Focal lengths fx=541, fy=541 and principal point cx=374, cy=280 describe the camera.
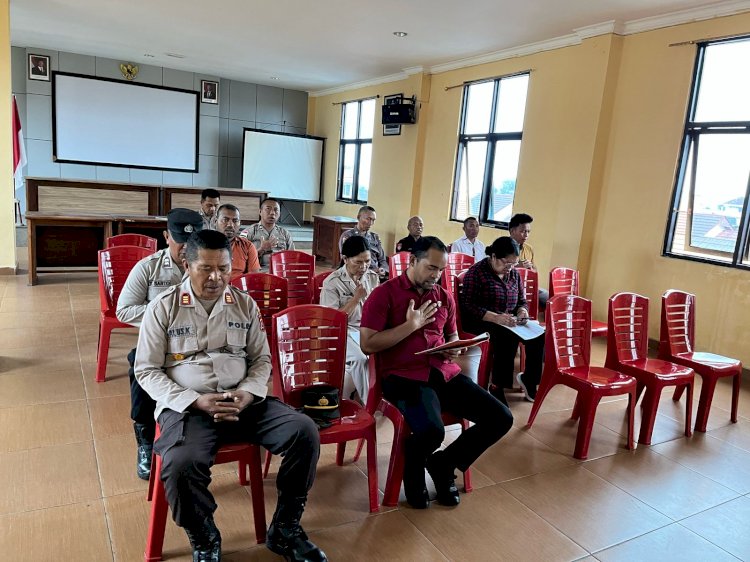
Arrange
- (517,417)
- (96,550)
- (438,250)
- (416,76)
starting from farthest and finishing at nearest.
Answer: (416,76), (517,417), (438,250), (96,550)

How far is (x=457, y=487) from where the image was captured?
269 cm

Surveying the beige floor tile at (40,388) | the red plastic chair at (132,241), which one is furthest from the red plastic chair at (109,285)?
the red plastic chair at (132,241)

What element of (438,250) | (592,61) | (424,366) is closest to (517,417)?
(424,366)

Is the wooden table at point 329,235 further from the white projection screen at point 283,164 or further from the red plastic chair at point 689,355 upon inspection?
the red plastic chair at point 689,355

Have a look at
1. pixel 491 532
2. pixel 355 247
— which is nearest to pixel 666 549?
pixel 491 532

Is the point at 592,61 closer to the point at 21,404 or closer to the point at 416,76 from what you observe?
the point at 416,76

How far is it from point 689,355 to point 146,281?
11.7ft

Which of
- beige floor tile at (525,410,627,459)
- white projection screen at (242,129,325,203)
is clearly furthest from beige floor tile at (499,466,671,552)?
white projection screen at (242,129,325,203)

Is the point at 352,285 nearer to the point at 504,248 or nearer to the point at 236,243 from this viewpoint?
the point at 504,248

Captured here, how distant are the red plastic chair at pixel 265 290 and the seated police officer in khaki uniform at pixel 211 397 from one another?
38.4 inches

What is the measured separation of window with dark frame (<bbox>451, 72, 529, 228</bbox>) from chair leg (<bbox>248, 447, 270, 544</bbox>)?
5.76 m

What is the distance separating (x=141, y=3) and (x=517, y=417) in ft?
20.0

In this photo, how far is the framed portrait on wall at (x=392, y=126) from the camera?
872 centimetres

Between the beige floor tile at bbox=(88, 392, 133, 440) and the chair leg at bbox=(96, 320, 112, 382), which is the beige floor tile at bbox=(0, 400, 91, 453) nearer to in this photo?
the beige floor tile at bbox=(88, 392, 133, 440)
